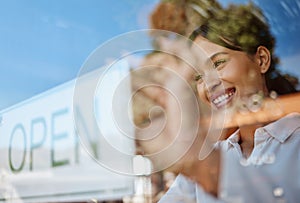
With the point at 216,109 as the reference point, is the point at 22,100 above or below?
above

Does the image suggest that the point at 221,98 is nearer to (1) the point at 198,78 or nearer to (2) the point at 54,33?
→ (1) the point at 198,78

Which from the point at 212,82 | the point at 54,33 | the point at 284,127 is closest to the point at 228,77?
the point at 212,82

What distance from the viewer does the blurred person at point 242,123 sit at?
1.15 meters

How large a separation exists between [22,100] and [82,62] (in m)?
0.29

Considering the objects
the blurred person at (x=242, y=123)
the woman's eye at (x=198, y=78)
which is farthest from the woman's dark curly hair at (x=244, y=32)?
the woman's eye at (x=198, y=78)

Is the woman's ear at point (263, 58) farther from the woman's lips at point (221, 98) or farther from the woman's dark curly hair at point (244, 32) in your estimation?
the woman's lips at point (221, 98)

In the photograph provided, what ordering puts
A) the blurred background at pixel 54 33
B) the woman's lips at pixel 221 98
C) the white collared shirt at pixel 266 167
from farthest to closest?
the blurred background at pixel 54 33
the woman's lips at pixel 221 98
the white collared shirt at pixel 266 167

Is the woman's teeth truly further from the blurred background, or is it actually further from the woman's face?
the blurred background

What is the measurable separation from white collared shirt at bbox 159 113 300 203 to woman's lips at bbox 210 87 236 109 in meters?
0.09

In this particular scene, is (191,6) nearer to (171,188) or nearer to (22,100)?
(171,188)

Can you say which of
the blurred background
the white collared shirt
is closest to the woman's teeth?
the white collared shirt

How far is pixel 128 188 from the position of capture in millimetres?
1328

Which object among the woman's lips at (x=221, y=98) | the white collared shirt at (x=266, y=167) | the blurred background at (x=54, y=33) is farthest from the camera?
the blurred background at (x=54, y=33)

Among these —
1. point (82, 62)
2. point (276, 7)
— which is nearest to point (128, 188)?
point (82, 62)
